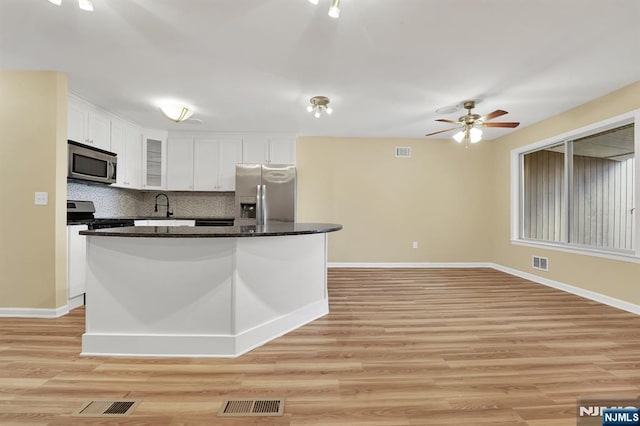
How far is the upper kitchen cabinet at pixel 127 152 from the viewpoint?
4.58 metres

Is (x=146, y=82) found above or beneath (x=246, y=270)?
above

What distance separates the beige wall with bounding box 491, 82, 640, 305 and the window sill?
0.05 meters

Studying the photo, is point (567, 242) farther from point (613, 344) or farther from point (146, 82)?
point (146, 82)

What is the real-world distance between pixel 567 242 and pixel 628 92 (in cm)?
199

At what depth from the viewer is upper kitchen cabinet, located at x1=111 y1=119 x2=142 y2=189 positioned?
4.58 metres

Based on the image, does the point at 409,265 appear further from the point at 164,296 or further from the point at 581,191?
the point at 164,296

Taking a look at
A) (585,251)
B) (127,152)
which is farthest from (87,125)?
(585,251)

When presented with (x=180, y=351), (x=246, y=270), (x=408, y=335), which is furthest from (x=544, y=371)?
(x=180, y=351)

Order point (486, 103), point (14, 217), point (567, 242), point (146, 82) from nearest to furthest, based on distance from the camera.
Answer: point (14, 217) < point (146, 82) < point (486, 103) < point (567, 242)

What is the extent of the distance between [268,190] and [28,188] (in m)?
2.99

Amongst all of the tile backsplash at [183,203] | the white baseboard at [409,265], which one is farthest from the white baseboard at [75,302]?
the white baseboard at [409,265]

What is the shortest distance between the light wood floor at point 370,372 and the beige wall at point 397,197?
2.65m

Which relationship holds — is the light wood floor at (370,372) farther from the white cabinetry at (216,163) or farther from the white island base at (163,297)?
the white cabinetry at (216,163)

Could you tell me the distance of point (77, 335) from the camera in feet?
8.90
